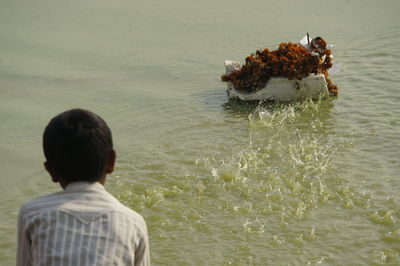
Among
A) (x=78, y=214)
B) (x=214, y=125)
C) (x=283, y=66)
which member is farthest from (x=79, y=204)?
(x=283, y=66)

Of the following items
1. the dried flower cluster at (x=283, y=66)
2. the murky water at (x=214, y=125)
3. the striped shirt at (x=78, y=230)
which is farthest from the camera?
the dried flower cluster at (x=283, y=66)

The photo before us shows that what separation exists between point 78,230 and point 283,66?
227 inches

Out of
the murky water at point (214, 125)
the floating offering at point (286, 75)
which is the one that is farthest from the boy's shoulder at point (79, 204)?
the floating offering at point (286, 75)

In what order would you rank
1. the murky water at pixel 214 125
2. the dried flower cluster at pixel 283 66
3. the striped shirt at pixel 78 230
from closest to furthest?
1. the striped shirt at pixel 78 230
2. the murky water at pixel 214 125
3. the dried flower cluster at pixel 283 66

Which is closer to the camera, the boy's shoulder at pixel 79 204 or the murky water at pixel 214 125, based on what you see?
the boy's shoulder at pixel 79 204

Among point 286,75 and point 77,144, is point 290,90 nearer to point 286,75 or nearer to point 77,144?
point 286,75

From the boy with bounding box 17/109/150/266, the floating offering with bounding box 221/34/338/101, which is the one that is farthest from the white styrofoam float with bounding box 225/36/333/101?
the boy with bounding box 17/109/150/266

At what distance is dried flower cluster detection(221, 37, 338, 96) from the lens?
742 centimetres

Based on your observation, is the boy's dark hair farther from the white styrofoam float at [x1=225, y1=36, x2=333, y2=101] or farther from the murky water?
the white styrofoam float at [x1=225, y1=36, x2=333, y2=101]

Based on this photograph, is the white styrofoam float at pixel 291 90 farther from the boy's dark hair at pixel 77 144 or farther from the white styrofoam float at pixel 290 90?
the boy's dark hair at pixel 77 144

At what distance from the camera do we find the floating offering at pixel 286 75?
7438 millimetres

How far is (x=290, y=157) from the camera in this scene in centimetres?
598

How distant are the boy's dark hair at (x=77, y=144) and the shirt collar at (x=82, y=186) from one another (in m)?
0.01

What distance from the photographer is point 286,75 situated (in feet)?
24.6
